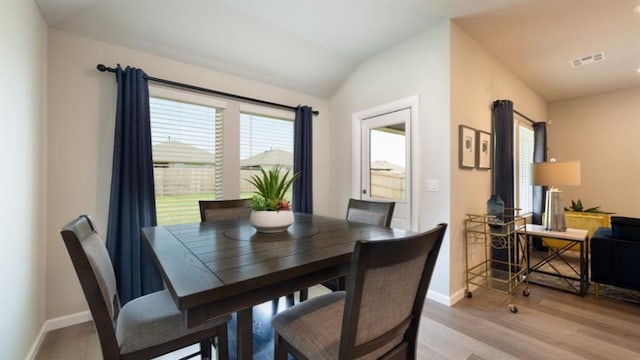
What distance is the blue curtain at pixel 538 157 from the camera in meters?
4.28

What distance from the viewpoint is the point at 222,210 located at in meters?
2.40

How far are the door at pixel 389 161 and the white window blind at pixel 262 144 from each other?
1024mm

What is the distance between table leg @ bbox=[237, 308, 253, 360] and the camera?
1018 millimetres

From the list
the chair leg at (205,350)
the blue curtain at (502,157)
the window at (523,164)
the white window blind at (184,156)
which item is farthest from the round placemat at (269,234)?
the window at (523,164)

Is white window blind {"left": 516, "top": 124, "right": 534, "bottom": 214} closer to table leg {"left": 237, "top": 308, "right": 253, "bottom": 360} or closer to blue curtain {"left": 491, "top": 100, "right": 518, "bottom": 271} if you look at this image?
blue curtain {"left": 491, "top": 100, "right": 518, "bottom": 271}

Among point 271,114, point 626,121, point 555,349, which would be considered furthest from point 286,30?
point 626,121

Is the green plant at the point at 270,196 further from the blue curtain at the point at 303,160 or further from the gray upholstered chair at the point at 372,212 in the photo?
the blue curtain at the point at 303,160

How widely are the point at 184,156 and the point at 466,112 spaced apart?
2.99m

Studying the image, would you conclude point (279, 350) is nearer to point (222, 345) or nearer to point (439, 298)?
point (222, 345)

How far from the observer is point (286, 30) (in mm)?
2799

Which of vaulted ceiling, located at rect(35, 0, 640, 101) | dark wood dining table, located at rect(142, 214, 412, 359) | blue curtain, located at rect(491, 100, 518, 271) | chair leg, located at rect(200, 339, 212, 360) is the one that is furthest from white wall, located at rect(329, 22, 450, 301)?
chair leg, located at rect(200, 339, 212, 360)

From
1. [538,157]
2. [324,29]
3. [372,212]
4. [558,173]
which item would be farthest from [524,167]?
[324,29]

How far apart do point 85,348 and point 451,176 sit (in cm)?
323

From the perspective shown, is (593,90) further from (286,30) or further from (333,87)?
(286,30)
